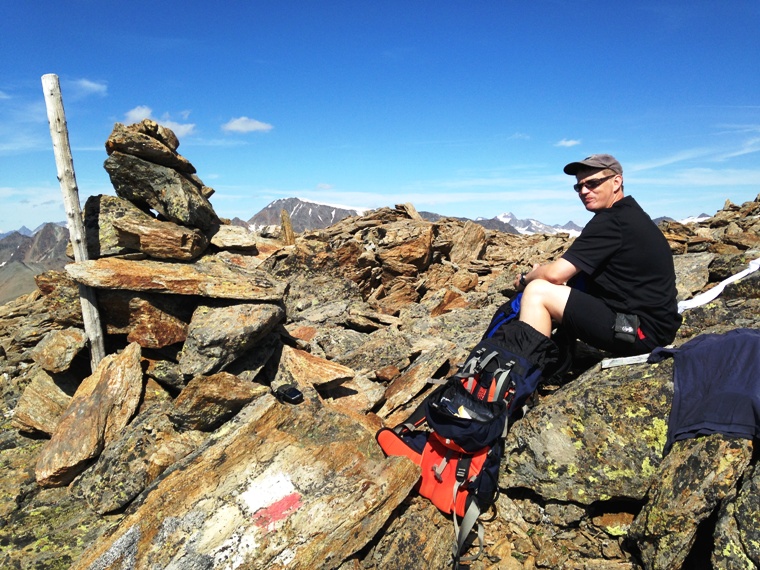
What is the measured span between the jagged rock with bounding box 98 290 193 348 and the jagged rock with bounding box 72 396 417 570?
10.5 feet

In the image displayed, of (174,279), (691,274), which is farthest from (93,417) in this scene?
(691,274)

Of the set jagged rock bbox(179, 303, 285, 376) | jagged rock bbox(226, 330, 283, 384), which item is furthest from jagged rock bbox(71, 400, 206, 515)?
jagged rock bbox(226, 330, 283, 384)

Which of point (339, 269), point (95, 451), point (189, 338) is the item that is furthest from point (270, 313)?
point (339, 269)

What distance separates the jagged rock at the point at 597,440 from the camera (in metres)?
5.43

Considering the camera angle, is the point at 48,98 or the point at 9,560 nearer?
the point at 9,560

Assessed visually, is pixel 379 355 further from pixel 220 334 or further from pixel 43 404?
pixel 43 404

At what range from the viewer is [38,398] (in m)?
8.30

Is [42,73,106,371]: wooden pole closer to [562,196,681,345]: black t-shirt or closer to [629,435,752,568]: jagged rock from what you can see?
[562,196,681,345]: black t-shirt

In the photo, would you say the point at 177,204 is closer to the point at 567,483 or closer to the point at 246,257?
the point at 246,257

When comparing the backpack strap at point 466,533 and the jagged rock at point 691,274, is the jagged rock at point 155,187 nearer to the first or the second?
the backpack strap at point 466,533

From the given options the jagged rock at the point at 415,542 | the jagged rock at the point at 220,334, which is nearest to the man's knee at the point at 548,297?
the jagged rock at the point at 415,542

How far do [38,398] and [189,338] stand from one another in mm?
3169

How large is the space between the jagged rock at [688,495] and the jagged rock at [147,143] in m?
9.79

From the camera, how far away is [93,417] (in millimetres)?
7551
